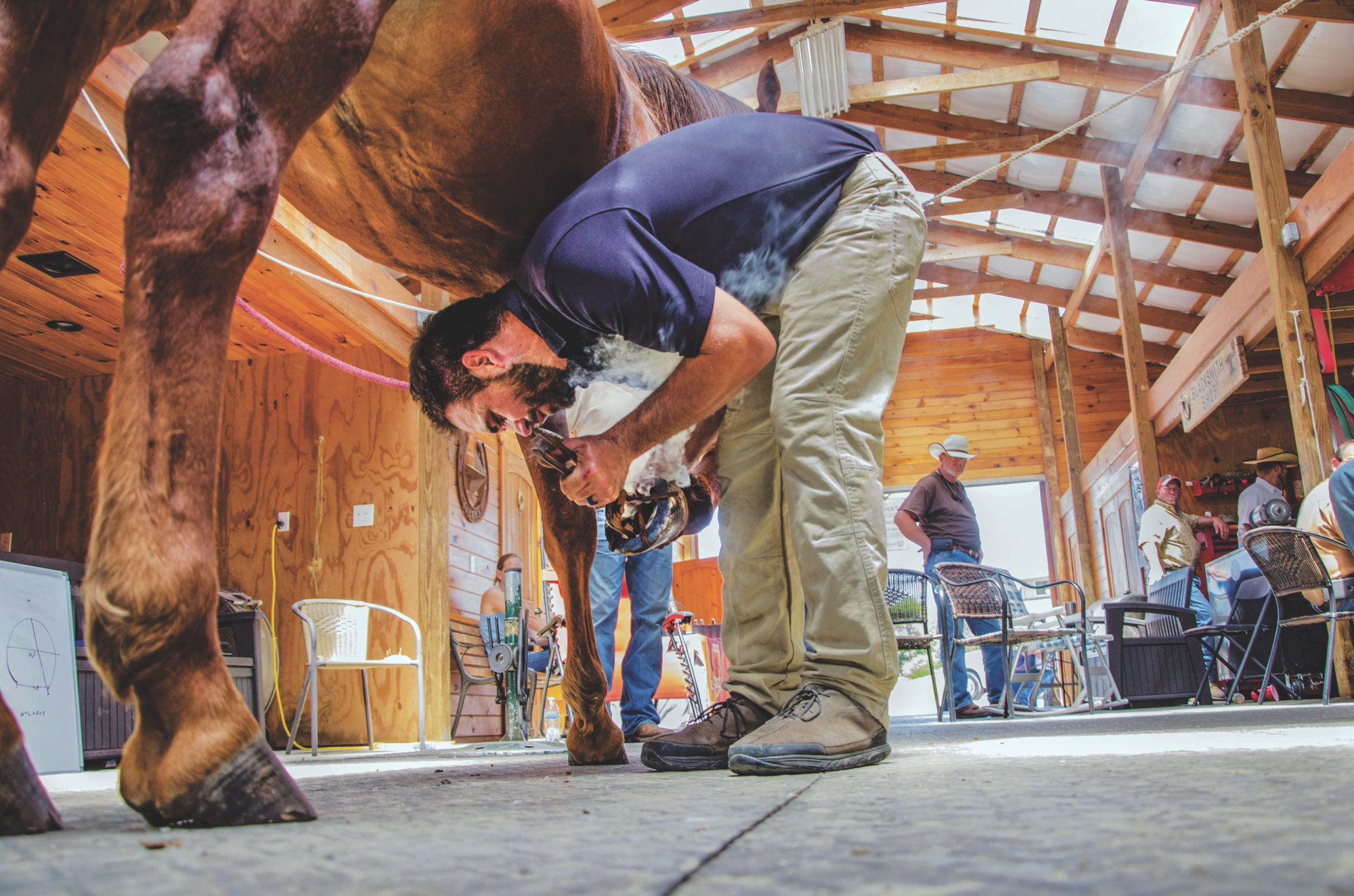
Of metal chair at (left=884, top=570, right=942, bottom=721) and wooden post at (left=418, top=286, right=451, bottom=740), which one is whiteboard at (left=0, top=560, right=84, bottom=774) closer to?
wooden post at (left=418, top=286, right=451, bottom=740)

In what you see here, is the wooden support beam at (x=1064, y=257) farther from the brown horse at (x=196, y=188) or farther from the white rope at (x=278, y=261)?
the brown horse at (x=196, y=188)

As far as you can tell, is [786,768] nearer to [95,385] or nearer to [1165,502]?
[95,385]

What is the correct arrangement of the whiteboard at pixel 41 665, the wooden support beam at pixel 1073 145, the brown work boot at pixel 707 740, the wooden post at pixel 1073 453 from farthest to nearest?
the wooden post at pixel 1073 453 → the wooden support beam at pixel 1073 145 → the whiteboard at pixel 41 665 → the brown work boot at pixel 707 740

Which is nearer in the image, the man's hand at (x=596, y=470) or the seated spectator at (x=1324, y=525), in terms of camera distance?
the man's hand at (x=596, y=470)

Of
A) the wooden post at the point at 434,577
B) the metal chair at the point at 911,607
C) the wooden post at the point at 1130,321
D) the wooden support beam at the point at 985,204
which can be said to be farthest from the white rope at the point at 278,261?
the wooden support beam at the point at 985,204

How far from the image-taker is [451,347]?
1.69 metres

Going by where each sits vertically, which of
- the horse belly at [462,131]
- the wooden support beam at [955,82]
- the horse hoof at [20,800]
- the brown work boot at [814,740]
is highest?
the wooden support beam at [955,82]

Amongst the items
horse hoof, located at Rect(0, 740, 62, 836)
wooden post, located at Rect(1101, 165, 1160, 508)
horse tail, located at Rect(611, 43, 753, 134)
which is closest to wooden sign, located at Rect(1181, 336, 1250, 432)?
wooden post, located at Rect(1101, 165, 1160, 508)

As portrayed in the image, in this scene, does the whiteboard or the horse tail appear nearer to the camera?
the horse tail

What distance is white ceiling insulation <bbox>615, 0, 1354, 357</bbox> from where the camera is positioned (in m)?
7.20

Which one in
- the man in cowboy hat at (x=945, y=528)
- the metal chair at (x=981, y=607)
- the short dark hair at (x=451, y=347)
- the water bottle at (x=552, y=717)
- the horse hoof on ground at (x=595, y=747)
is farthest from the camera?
the water bottle at (x=552, y=717)

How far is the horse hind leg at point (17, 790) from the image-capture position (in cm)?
65

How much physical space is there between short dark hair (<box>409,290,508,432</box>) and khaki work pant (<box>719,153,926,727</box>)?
464 millimetres

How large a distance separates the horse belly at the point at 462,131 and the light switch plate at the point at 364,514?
16.8 ft
